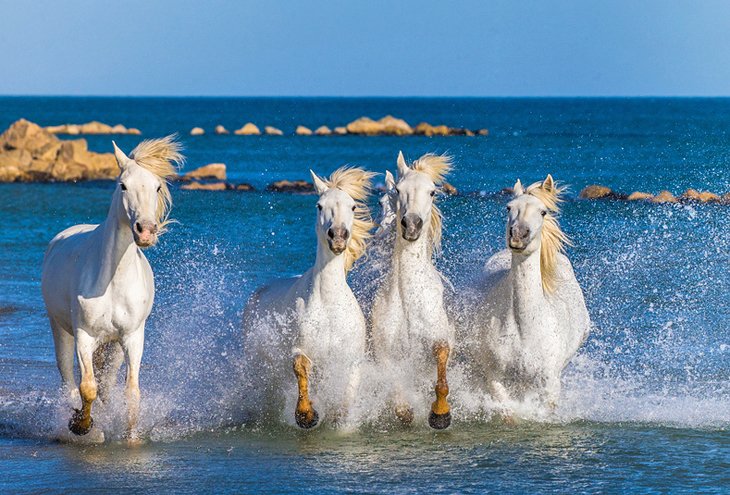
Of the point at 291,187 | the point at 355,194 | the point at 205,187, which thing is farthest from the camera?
the point at 205,187

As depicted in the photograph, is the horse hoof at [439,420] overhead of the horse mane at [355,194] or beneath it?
beneath

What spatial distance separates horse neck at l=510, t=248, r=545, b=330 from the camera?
8383mm

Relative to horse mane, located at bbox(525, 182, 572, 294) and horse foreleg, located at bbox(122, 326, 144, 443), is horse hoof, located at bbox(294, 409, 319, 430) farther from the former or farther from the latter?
horse mane, located at bbox(525, 182, 572, 294)

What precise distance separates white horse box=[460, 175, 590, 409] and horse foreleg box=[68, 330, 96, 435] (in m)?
2.60

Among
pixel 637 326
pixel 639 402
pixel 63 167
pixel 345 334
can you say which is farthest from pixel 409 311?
pixel 63 167

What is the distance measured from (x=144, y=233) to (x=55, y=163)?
34.5 m

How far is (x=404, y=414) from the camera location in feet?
27.8

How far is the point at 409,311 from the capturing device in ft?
27.6

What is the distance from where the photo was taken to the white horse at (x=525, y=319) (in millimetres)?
8336

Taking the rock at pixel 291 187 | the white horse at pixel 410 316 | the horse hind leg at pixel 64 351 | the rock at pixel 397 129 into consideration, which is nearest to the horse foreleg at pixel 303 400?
the white horse at pixel 410 316

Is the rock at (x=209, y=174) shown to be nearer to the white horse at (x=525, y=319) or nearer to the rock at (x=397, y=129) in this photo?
the white horse at (x=525, y=319)

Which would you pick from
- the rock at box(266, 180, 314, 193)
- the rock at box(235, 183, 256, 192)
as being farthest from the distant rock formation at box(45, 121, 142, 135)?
the rock at box(266, 180, 314, 193)

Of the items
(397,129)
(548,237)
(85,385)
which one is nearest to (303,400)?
(85,385)

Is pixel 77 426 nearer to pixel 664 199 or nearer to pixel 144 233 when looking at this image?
pixel 144 233
